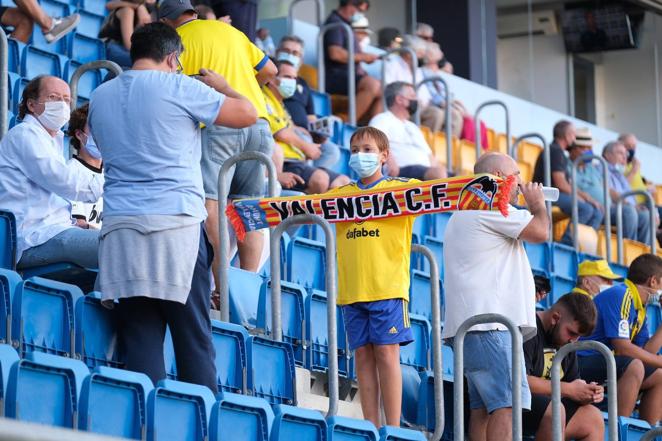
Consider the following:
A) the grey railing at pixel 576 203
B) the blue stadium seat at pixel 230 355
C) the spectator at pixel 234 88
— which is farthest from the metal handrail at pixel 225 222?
the grey railing at pixel 576 203

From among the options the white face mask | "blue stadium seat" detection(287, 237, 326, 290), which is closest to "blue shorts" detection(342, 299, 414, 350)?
"blue stadium seat" detection(287, 237, 326, 290)

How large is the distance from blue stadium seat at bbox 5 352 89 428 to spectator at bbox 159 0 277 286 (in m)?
2.00

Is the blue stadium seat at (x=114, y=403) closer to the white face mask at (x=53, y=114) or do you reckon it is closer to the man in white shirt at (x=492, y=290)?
the white face mask at (x=53, y=114)

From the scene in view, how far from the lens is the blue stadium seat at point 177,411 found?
185 inches

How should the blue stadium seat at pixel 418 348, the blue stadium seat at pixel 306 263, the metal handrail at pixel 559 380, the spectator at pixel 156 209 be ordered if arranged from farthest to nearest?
the blue stadium seat at pixel 306 263 < the blue stadium seat at pixel 418 348 < the metal handrail at pixel 559 380 < the spectator at pixel 156 209

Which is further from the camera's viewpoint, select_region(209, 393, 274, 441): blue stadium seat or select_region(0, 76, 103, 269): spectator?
select_region(0, 76, 103, 269): spectator

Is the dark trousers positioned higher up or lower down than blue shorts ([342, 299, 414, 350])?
lower down

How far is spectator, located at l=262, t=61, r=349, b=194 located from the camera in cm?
900

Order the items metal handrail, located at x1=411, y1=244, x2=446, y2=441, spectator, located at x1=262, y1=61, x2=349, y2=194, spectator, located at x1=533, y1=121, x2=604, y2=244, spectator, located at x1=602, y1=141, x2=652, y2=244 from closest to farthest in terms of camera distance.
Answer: metal handrail, located at x1=411, y1=244, x2=446, y2=441, spectator, located at x1=262, y1=61, x2=349, y2=194, spectator, located at x1=533, y1=121, x2=604, y2=244, spectator, located at x1=602, y1=141, x2=652, y2=244

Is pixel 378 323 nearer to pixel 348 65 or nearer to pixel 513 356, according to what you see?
pixel 513 356

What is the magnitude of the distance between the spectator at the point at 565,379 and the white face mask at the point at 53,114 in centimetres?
214

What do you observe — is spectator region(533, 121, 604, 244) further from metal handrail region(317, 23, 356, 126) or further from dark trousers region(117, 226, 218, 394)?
dark trousers region(117, 226, 218, 394)

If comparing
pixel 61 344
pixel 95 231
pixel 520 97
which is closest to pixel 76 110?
pixel 95 231

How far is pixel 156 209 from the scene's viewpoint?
16.8ft
